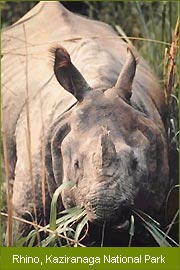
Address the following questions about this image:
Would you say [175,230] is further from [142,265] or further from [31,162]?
[31,162]

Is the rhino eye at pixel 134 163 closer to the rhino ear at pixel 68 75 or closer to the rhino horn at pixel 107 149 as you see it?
the rhino horn at pixel 107 149

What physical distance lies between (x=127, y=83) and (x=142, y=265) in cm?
74

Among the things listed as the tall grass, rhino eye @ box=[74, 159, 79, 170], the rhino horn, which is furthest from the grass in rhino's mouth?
the rhino horn

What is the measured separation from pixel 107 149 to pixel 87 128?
0.23m

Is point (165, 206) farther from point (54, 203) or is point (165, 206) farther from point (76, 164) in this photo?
point (54, 203)

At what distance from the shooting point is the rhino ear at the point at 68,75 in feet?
11.9

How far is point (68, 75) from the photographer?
12.0 feet

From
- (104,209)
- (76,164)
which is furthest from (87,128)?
(104,209)

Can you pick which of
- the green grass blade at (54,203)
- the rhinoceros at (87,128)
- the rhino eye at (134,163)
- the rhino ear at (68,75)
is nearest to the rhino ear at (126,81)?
the rhinoceros at (87,128)

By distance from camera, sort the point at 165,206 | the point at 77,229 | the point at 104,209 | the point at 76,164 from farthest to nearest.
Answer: the point at 165,206 → the point at 76,164 → the point at 77,229 → the point at 104,209

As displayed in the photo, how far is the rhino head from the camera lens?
3340 millimetres

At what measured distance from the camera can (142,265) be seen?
3.69 meters

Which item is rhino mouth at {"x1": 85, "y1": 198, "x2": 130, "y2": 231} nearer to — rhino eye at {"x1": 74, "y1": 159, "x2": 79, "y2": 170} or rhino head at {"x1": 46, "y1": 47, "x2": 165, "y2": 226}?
rhino head at {"x1": 46, "y1": 47, "x2": 165, "y2": 226}

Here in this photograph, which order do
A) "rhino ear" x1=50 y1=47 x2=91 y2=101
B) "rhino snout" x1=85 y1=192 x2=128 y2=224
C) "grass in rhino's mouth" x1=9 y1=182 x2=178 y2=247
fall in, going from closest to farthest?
"rhino snout" x1=85 y1=192 x2=128 y2=224 → "grass in rhino's mouth" x1=9 y1=182 x2=178 y2=247 → "rhino ear" x1=50 y1=47 x2=91 y2=101
